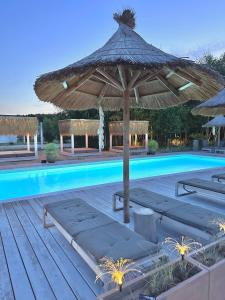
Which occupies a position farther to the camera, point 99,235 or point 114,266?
point 99,235

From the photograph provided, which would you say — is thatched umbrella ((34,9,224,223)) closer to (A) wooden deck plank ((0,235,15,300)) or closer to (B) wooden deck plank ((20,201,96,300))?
(B) wooden deck plank ((20,201,96,300))

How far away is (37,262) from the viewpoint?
107 inches

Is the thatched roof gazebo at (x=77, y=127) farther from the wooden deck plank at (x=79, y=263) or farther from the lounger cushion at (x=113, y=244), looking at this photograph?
the lounger cushion at (x=113, y=244)

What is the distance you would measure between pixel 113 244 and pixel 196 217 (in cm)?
133

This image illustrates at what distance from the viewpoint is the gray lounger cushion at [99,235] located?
2176 mm

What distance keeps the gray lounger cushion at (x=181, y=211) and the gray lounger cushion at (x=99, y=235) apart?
81 cm

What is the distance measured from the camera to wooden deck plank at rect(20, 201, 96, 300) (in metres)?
2.21

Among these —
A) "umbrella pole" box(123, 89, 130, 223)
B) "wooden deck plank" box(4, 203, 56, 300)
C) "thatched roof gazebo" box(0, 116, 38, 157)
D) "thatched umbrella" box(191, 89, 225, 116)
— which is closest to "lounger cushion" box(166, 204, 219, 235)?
"umbrella pole" box(123, 89, 130, 223)

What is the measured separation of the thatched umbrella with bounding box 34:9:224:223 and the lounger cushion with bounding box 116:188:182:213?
1.10 ft

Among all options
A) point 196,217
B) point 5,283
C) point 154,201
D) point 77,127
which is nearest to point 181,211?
point 196,217

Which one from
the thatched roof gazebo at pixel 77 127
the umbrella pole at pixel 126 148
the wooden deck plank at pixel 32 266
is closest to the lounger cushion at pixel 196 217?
the umbrella pole at pixel 126 148

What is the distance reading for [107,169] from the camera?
1150cm

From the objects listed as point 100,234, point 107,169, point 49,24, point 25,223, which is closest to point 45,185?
point 107,169

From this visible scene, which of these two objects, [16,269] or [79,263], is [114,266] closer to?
[79,263]
